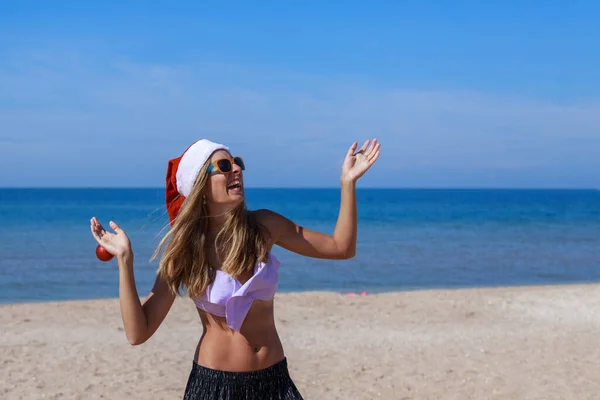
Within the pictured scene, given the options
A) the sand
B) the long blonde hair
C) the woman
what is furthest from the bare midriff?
the sand

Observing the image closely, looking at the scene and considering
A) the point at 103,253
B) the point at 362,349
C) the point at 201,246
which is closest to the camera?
the point at 103,253

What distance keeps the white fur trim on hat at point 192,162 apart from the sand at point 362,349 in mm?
4606

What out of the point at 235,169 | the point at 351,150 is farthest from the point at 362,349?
the point at 235,169

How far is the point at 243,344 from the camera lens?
3385mm

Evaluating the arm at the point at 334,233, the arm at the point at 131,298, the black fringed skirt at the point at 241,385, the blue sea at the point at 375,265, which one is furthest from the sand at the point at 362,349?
the arm at the point at 131,298

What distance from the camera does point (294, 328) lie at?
10773 millimetres

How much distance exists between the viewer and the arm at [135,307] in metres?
3.14

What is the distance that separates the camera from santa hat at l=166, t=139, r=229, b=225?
340cm

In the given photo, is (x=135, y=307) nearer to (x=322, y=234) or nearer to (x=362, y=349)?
(x=322, y=234)

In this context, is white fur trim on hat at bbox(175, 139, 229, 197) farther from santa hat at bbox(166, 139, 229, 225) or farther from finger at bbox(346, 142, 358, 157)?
finger at bbox(346, 142, 358, 157)

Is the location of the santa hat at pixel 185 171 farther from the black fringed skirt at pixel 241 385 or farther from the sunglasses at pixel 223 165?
the black fringed skirt at pixel 241 385

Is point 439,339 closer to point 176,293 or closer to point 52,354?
point 52,354

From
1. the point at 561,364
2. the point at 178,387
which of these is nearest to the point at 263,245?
the point at 178,387

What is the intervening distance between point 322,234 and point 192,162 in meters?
0.66
